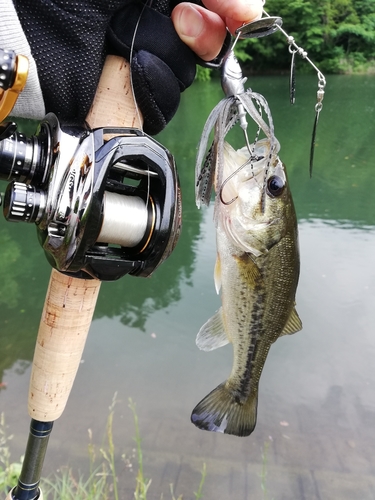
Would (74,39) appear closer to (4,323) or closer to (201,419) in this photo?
(201,419)

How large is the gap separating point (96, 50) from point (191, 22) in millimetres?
225

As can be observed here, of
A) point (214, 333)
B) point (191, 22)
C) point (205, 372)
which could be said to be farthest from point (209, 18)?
point (205, 372)

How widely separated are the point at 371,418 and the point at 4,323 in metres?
2.85

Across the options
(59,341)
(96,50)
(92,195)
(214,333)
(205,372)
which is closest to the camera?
(92,195)

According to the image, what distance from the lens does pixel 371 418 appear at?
3.15 meters

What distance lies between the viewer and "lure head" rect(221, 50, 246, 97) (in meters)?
1.13

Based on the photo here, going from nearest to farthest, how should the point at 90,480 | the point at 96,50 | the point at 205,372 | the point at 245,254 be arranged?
the point at 96,50, the point at 245,254, the point at 90,480, the point at 205,372

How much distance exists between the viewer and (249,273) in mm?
1379

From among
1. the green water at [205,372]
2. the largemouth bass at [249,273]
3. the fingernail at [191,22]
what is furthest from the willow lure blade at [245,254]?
the green water at [205,372]

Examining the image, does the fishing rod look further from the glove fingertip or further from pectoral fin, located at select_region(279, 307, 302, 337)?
pectoral fin, located at select_region(279, 307, 302, 337)

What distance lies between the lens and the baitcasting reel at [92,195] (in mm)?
920

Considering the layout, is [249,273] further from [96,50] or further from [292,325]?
[96,50]

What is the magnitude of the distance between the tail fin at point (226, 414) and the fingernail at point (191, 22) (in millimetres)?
1022

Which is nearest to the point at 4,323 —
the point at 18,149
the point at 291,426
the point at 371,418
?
the point at 291,426
